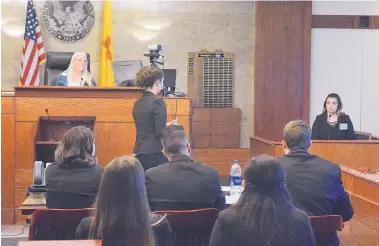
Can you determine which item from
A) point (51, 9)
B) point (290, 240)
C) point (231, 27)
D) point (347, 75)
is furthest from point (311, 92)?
point (290, 240)

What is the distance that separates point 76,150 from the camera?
11.0ft

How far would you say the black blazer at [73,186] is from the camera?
131 inches

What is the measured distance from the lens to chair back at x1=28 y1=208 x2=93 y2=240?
2969 millimetres

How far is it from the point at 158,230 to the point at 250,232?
479 mm

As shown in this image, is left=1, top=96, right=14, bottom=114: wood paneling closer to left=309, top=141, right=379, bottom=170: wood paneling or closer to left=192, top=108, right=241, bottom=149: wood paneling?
left=309, top=141, right=379, bottom=170: wood paneling

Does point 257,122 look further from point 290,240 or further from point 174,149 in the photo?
point 290,240

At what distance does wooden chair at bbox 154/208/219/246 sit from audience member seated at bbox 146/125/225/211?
0.90 feet

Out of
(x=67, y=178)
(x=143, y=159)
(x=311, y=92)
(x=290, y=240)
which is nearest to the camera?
(x=290, y=240)

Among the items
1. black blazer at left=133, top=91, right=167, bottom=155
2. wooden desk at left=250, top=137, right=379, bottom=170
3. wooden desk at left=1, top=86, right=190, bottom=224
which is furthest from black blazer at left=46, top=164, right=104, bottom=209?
wooden desk at left=250, top=137, right=379, bottom=170

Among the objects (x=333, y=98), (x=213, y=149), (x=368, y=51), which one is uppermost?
(x=368, y=51)

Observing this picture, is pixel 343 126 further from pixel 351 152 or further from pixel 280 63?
pixel 280 63

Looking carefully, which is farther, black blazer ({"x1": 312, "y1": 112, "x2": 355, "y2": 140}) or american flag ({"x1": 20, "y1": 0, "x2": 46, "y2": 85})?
american flag ({"x1": 20, "y1": 0, "x2": 46, "y2": 85})

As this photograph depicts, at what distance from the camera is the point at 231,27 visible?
9.54 meters

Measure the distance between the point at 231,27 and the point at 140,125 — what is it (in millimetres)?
4704
